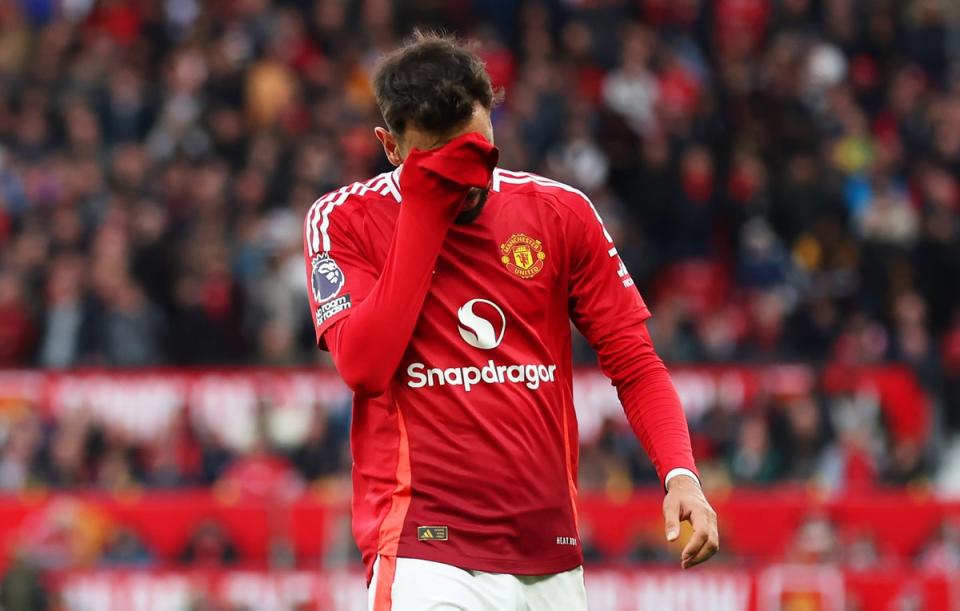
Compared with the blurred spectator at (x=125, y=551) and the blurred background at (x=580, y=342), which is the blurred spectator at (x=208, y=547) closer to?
the blurred background at (x=580, y=342)

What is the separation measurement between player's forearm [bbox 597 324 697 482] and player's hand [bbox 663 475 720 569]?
7 cm

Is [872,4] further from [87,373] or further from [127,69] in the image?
[87,373]

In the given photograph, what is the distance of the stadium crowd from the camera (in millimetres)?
14617

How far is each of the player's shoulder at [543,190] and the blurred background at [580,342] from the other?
7.15 m

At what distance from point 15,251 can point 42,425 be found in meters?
2.02

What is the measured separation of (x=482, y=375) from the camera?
430cm

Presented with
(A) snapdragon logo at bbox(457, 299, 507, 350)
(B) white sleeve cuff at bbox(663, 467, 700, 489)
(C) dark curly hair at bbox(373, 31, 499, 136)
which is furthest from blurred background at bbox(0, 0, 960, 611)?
(C) dark curly hair at bbox(373, 31, 499, 136)

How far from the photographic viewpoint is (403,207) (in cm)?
411

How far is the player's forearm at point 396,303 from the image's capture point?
4082mm

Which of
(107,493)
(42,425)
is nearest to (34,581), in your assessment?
(107,493)

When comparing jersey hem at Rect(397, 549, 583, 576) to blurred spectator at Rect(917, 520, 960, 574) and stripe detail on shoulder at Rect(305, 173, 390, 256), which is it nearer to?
stripe detail on shoulder at Rect(305, 173, 390, 256)

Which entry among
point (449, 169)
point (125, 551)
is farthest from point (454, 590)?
point (125, 551)

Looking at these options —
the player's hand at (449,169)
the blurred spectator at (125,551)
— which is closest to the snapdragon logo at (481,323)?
the player's hand at (449,169)

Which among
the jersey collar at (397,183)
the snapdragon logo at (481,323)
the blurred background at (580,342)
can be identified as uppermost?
the blurred background at (580,342)
